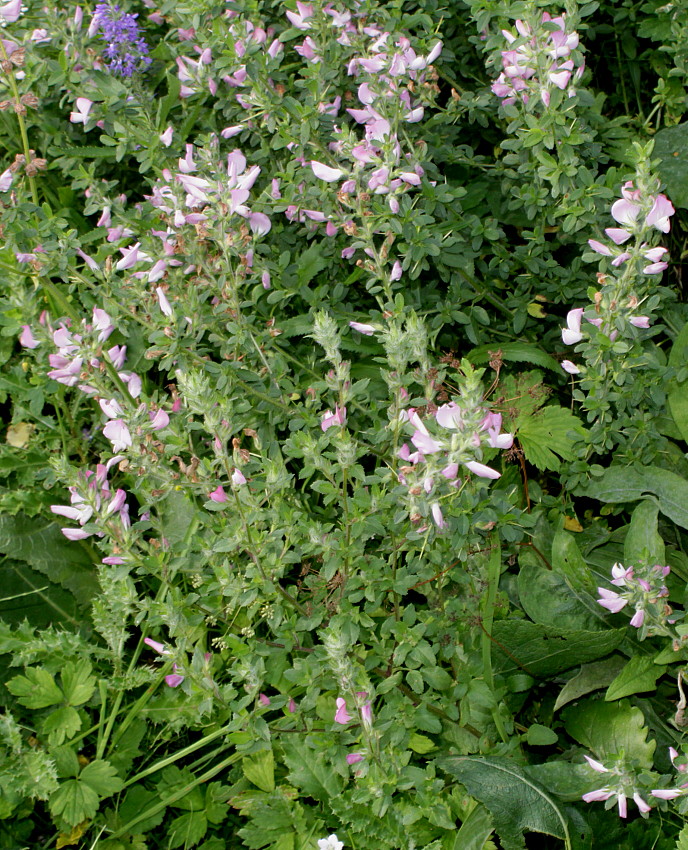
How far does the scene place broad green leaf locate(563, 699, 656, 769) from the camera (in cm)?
207

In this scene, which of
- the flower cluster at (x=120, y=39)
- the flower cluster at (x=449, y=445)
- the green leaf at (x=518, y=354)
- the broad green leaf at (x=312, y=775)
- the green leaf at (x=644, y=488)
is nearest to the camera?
the flower cluster at (x=449, y=445)

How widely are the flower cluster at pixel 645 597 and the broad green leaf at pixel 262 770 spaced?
97cm

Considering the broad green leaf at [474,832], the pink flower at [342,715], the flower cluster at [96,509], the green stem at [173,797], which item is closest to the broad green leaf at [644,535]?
the broad green leaf at [474,832]

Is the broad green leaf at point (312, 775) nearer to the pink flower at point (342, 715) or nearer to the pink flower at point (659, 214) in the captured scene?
the pink flower at point (342, 715)

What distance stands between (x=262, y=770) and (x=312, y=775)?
0.17m

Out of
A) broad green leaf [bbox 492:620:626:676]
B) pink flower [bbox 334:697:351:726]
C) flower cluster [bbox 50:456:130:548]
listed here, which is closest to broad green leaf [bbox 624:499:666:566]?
broad green leaf [bbox 492:620:626:676]

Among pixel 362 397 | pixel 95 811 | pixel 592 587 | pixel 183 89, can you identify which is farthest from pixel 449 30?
pixel 95 811

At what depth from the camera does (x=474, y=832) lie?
6.56ft

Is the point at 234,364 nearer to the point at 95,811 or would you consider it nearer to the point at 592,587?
the point at 592,587

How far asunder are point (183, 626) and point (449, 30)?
82.3 inches

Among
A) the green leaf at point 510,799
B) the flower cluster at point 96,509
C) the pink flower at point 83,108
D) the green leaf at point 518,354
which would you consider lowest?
the green leaf at point 510,799

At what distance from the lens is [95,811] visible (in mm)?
2332

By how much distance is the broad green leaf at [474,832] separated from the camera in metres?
1.98

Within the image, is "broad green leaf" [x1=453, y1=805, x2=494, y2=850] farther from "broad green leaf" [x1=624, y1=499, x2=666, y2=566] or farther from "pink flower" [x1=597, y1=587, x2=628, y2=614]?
"broad green leaf" [x1=624, y1=499, x2=666, y2=566]
